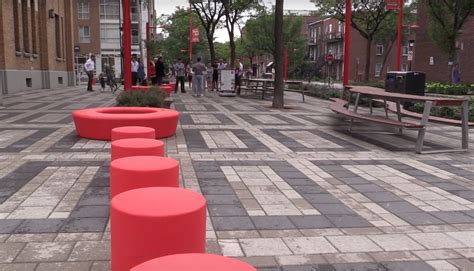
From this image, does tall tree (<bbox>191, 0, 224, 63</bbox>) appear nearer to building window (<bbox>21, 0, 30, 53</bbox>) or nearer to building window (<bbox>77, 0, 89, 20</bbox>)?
building window (<bbox>21, 0, 30, 53</bbox>)

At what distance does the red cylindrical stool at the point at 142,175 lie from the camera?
4.38 m

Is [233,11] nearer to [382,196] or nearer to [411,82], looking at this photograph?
[411,82]

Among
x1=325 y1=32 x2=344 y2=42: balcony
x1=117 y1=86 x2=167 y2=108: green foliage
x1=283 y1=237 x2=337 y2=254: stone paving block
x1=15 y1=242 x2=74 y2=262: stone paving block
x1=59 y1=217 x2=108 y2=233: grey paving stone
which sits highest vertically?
x1=325 y1=32 x2=344 y2=42: balcony

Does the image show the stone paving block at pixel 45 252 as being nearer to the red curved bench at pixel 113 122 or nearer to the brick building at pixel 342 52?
the red curved bench at pixel 113 122

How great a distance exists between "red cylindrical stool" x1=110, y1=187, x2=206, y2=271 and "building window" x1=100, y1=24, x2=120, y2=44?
66.2m

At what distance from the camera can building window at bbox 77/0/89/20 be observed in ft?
215

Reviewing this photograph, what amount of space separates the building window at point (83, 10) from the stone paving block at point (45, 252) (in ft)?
219

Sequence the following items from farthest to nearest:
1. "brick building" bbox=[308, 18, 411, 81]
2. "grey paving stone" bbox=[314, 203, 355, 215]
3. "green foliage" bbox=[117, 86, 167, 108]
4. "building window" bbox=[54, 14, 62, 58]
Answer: "brick building" bbox=[308, 18, 411, 81] < "building window" bbox=[54, 14, 62, 58] < "green foliage" bbox=[117, 86, 167, 108] < "grey paving stone" bbox=[314, 203, 355, 215]

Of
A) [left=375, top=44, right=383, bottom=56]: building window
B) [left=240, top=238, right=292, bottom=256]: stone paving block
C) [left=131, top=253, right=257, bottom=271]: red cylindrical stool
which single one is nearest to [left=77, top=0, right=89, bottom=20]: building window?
[left=375, top=44, right=383, bottom=56]: building window

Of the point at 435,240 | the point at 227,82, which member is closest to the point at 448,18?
the point at 227,82

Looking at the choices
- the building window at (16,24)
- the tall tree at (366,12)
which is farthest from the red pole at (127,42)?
the tall tree at (366,12)

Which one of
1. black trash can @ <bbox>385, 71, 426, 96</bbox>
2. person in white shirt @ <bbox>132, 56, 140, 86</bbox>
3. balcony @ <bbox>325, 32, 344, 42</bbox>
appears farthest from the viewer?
balcony @ <bbox>325, 32, 344, 42</bbox>

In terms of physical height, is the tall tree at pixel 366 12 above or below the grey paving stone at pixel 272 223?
above

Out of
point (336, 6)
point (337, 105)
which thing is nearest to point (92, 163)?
point (337, 105)
